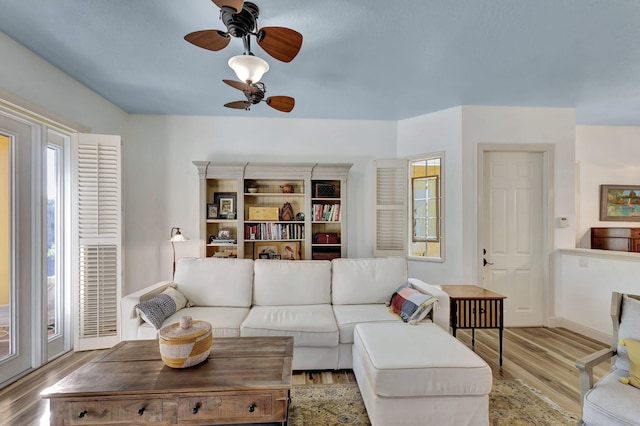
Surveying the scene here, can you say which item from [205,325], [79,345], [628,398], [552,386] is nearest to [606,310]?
[552,386]

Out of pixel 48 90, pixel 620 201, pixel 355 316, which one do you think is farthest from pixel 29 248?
pixel 620 201

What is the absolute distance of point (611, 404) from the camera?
1.33m

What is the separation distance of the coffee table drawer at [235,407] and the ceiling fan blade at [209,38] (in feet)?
6.13

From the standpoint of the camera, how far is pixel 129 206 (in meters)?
3.69

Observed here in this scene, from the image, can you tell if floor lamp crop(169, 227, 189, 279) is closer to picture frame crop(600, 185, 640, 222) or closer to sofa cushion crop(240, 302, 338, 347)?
sofa cushion crop(240, 302, 338, 347)

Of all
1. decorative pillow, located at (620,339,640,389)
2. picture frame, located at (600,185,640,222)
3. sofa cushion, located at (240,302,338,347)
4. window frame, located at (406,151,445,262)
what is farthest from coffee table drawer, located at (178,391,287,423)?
picture frame, located at (600,185,640,222)

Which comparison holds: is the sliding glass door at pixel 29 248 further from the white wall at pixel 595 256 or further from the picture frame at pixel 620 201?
the picture frame at pixel 620 201

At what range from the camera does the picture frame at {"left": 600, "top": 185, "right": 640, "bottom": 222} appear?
4031 mm

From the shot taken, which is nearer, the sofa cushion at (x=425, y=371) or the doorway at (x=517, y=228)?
the sofa cushion at (x=425, y=371)

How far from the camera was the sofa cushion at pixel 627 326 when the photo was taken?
5.08 ft

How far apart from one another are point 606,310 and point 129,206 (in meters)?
5.75

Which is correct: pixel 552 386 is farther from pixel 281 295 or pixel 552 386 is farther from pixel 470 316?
pixel 281 295

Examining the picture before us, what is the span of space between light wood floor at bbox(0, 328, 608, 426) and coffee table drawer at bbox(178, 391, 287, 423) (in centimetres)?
93

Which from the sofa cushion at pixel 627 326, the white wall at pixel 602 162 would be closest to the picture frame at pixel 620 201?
the white wall at pixel 602 162
